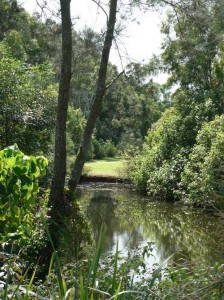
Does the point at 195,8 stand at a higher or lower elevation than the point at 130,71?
higher

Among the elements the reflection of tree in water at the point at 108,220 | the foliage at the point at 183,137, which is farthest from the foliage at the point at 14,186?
the foliage at the point at 183,137

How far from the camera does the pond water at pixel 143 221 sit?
10.7 m

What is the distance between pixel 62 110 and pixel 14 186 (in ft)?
9.59

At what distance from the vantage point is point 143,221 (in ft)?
45.9

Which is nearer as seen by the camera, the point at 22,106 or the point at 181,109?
the point at 22,106

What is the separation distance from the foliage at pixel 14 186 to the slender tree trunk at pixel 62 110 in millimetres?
2450

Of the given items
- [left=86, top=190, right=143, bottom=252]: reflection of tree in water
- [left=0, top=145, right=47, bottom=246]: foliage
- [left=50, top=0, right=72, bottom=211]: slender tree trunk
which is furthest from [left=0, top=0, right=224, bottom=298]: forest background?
[left=86, top=190, right=143, bottom=252]: reflection of tree in water

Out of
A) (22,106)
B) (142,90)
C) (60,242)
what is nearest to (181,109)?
(22,106)

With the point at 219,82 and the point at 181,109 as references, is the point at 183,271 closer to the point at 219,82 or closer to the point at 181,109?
the point at 181,109

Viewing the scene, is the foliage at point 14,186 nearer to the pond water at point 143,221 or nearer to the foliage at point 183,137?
the pond water at point 143,221

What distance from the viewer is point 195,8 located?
23.0 feet

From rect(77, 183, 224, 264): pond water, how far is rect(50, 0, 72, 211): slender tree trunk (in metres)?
2.53

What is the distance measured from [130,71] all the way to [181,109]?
13747mm

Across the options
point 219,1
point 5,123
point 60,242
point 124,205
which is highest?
point 219,1
